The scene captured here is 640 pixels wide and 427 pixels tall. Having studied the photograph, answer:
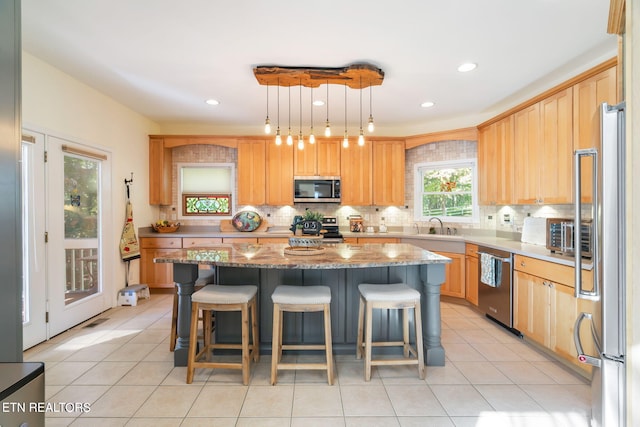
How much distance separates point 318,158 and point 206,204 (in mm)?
2077

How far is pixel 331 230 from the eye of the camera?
5.00 m

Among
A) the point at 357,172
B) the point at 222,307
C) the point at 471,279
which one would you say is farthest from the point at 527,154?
the point at 222,307

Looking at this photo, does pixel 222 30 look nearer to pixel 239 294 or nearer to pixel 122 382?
pixel 239 294

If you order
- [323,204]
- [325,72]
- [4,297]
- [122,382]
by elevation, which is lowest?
[122,382]

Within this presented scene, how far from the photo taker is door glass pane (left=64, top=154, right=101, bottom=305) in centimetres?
335

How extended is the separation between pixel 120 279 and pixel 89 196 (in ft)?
3.98

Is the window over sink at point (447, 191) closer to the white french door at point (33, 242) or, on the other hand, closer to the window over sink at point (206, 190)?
the window over sink at point (206, 190)

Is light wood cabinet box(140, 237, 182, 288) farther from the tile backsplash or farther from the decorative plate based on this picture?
the decorative plate

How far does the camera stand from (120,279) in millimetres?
4156

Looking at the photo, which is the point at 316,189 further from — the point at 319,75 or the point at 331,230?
the point at 319,75

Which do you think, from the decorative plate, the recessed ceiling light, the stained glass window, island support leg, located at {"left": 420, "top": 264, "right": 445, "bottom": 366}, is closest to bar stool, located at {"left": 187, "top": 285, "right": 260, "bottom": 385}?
island support leg, located at {"left": 420, "top": 264, "right": 445, "bottom": 366}

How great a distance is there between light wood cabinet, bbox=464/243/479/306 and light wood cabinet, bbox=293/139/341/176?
2372mm

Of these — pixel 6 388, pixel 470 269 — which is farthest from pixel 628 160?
pixel 470 269

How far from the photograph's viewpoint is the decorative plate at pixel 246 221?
5.06m
